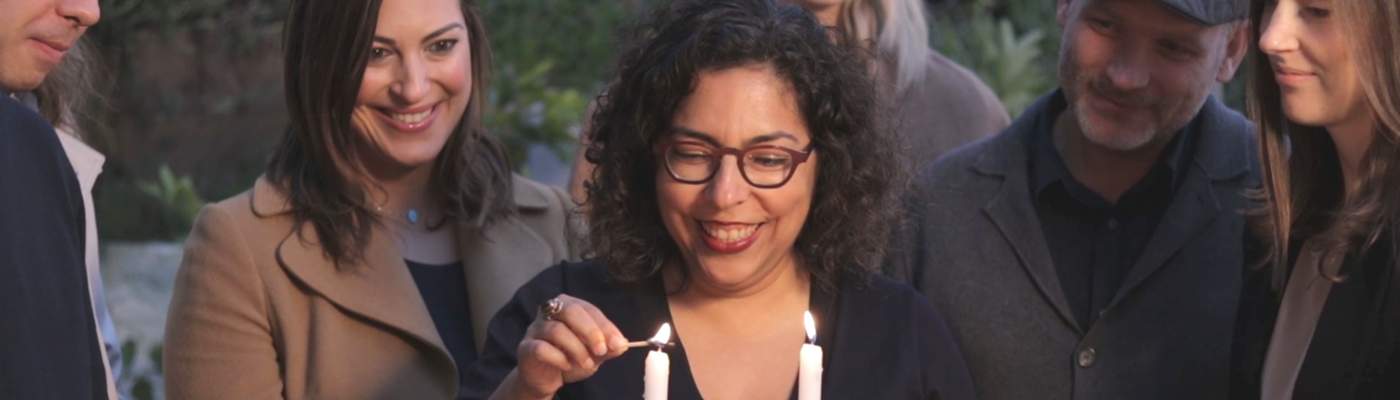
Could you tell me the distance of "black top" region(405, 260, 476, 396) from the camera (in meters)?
4.05

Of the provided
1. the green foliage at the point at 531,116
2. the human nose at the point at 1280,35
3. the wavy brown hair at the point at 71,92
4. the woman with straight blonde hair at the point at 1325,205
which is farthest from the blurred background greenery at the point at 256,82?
the human nose at the point at 1280,35

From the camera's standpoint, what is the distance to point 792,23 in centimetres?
342

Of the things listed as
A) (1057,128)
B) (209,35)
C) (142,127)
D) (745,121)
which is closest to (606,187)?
(745,121)

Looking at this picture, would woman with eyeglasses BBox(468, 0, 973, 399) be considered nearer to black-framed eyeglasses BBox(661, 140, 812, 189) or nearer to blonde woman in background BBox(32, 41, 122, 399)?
black-framed eyeglasses BBox(661, 140, 812, 189)

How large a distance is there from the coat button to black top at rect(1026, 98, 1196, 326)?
70 mm

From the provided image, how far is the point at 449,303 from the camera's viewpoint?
4.12m

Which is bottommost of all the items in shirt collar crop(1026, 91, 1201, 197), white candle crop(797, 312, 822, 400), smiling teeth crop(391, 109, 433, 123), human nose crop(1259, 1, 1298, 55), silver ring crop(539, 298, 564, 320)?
shirt collar crop(1026, 91, 1201, 197)

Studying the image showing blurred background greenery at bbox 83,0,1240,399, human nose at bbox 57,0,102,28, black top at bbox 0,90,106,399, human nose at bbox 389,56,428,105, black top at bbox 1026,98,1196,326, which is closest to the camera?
black top at bbox 0,90,106,399

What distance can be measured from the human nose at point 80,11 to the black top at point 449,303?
0.82 metres

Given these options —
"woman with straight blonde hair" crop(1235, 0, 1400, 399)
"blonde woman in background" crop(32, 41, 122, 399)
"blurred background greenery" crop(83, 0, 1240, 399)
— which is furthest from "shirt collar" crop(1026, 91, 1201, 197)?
"blurred background greenery" crop(83, 0, 1240, 399)

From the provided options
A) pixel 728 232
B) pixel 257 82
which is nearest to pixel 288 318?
pixel 728 232

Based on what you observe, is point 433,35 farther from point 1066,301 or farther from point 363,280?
point 1066,301

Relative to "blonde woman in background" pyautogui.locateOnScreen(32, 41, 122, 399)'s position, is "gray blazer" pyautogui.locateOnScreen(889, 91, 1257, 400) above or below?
below

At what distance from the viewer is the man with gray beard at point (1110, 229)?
3807 millimetres
